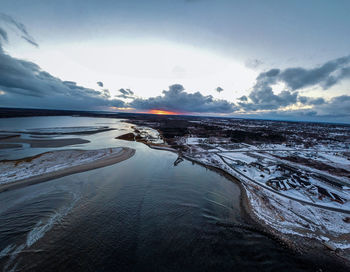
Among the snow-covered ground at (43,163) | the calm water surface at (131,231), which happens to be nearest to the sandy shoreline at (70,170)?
the snow-covered ground at (43,163)

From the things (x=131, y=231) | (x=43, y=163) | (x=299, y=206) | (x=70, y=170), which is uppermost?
(x=299, y=206)

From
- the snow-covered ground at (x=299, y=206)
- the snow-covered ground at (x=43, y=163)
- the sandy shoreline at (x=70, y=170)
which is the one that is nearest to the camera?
the snow-covered ground at (x=299, y=206)

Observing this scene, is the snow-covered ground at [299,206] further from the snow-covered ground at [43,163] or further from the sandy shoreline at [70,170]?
the snow-covered ground at [43,163]

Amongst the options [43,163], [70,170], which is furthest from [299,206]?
[43,163]

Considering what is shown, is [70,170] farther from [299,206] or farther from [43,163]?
[299,206]

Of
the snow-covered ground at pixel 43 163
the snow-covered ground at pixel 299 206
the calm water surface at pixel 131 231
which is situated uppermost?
the snow-covered ground at pixel 299 206

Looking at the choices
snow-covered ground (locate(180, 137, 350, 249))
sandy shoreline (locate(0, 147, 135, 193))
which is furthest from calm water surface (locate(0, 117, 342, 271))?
snow-covered ground (locate(180, 137, 350, 249))
